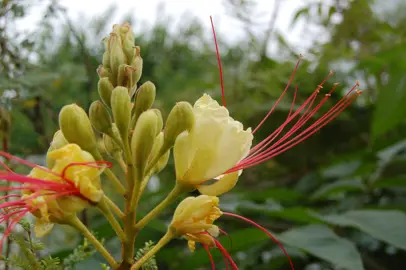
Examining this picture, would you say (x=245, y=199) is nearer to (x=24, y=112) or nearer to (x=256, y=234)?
(x=256, y=234)

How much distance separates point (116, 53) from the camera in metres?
0.71

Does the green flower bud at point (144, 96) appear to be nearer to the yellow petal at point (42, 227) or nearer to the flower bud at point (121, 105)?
the flower bud at point (121, 105)

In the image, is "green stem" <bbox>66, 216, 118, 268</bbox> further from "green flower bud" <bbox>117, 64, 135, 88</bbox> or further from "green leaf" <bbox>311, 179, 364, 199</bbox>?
"green leaf" <bbox>311, 179, 364, 199</bbox>

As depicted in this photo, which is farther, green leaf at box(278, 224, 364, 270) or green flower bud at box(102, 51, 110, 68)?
green leaf at box(278, 224, 364, 270)

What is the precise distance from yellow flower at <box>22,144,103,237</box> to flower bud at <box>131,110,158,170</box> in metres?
0.06

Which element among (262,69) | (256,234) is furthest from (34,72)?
(262,69)

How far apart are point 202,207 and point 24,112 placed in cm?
101

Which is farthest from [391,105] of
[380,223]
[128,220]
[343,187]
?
[128,220]

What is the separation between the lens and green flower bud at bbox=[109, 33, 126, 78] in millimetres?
711

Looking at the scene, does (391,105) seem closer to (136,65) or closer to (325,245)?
(325,245)

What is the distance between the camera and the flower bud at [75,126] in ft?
2.18

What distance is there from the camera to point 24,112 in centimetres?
153

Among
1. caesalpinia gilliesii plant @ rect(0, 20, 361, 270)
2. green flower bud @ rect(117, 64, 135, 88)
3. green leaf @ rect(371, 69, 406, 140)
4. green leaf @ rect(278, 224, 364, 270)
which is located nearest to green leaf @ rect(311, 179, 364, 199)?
green leaf @ rect(371, 69, 406, 140)

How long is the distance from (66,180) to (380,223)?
88 cm
